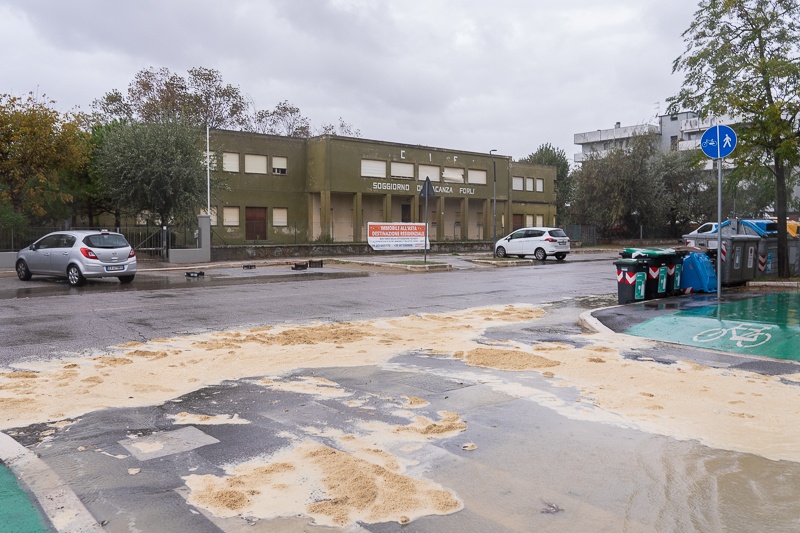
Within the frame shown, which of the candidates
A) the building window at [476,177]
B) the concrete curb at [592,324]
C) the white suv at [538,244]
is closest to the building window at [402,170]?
the building window at [476,177]

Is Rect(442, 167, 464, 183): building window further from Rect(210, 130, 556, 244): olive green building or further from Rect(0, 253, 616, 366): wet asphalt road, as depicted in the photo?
Rect(0, 253, 616, 366): wet asphalt road

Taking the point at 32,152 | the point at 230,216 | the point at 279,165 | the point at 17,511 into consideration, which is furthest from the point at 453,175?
the point at 17,511

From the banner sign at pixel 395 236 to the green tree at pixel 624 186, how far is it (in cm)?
1821

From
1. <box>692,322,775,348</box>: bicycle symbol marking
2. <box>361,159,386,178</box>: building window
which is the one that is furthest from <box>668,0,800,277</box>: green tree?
<box>361,159,386,178</box>: building window


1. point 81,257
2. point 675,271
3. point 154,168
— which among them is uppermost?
point 154,168

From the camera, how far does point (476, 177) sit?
53531 millimetres

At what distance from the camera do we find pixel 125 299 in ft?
48.6

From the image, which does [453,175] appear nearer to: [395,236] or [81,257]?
[395,236]

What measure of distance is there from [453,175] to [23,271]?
35969 millimetres

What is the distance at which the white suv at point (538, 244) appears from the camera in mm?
32875

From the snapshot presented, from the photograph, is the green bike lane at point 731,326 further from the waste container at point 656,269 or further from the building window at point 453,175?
the building window at point 453,175

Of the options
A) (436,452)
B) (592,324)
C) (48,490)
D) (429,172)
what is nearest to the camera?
(48,490)

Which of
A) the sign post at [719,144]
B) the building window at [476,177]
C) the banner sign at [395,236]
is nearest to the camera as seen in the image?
the sign post at [719,144]

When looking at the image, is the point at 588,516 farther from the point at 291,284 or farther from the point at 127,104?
the point at 127,104
